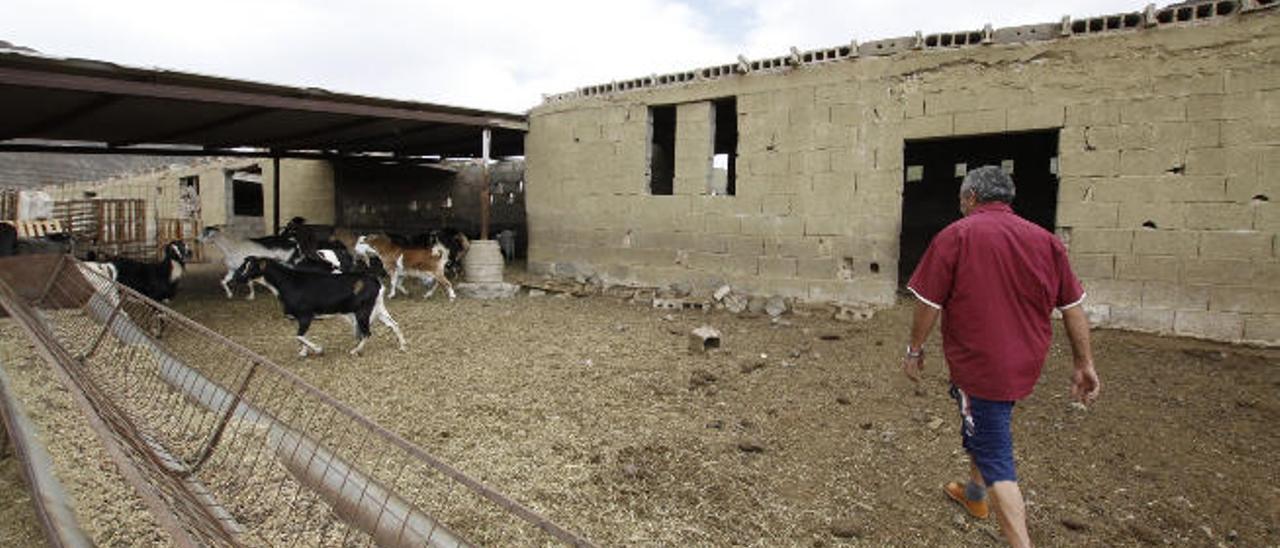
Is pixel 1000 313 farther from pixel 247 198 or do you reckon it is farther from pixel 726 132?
pixel 247 198

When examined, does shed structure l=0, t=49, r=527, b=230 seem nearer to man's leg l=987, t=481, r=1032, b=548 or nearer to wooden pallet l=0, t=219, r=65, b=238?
wooden pallet l=0, t=219, r=65, b=238

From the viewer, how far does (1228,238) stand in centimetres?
602

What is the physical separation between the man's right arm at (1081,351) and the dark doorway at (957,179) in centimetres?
824

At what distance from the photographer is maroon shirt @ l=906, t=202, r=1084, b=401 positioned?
8.69 ft

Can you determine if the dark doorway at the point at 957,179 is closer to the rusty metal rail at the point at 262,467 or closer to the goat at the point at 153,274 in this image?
the rusty metal rail at the point at 262,467

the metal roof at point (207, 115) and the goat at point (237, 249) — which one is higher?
the metal roof at point (207, 115)

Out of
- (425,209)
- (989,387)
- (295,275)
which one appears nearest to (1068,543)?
(989,387)

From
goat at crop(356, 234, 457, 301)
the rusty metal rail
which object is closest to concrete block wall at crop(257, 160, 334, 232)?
goat at crop(356, 234, 457, 301)

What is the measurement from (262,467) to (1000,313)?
3805mm

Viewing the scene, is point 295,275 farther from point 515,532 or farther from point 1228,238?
point 1228,238

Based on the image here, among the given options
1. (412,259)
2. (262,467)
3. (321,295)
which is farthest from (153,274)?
(262,467)

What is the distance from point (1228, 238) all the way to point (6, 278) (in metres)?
12.0

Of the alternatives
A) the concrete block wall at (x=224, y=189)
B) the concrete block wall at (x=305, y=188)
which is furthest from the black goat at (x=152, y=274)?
the concrete block wall at (x=224, y=189)

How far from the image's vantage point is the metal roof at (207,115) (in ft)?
21.9
